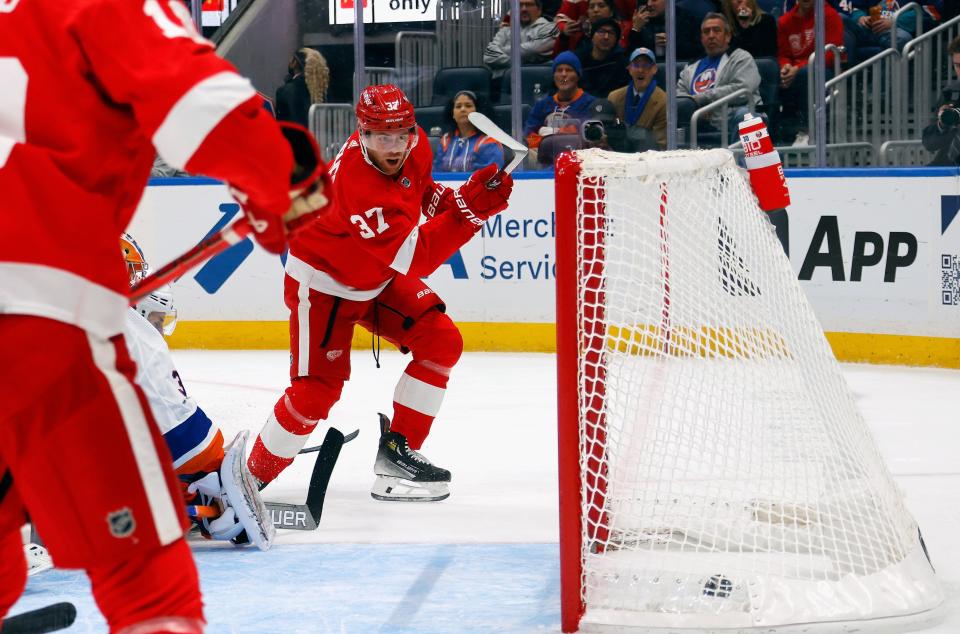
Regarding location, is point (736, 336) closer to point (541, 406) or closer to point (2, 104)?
point (2, 104)

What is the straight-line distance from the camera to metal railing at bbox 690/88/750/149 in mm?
6734

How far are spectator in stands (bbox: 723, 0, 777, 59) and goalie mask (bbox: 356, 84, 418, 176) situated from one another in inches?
148

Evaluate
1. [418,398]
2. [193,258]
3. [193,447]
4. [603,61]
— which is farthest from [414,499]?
[603,61]

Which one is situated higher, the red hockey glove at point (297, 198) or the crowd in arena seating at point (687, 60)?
the crowd in arena seating at point (687, 60)

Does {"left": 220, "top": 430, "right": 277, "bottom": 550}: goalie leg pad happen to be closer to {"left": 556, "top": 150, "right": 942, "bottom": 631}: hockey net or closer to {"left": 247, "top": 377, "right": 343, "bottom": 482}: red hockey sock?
{"left": 247, "top": 377, "right": 343, "bottom": 482}: red hockey sock

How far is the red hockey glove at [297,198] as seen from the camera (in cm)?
154

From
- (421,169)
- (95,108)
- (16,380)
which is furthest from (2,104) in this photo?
(421,169)

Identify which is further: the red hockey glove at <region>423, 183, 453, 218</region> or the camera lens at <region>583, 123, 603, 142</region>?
the camera lens at <region>583, 123, 603, 142</region>

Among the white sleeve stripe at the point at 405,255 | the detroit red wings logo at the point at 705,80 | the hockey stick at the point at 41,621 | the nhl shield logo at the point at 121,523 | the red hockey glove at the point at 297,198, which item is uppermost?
the detroit red wings logo at the point at 705,80

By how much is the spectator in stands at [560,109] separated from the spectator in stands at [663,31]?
399 mm

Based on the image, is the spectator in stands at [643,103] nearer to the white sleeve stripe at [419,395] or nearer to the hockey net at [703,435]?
the white sleeve stripe at [419,395]

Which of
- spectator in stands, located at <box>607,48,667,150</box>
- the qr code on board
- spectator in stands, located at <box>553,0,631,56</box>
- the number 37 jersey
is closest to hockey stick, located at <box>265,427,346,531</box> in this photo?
the number 37 jersey

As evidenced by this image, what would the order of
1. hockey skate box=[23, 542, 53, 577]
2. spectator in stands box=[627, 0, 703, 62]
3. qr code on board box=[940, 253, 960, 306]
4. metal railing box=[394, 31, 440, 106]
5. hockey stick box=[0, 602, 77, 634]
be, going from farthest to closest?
metal railing box=[394, 31, 440, 106]
spectator in stands box=[627, 0, 703, 62]
qr code on board box=[940, 253, 960, 306]
hockey skate box=[23, 542, 53, 577]
hockey stick box=[0, 602, 77, 634]

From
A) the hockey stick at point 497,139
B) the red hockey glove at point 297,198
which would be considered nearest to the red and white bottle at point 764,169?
the hockey stick at point 497,139
